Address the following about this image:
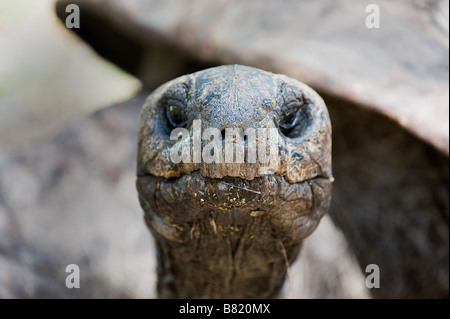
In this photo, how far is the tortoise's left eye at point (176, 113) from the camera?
5.44 ft

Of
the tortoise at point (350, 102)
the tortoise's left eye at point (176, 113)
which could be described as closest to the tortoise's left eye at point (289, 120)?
the tortoise's left eye at point (176, 113)

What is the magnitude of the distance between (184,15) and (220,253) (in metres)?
Result: 1.19

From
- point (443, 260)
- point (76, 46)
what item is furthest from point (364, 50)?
point (76, 46)

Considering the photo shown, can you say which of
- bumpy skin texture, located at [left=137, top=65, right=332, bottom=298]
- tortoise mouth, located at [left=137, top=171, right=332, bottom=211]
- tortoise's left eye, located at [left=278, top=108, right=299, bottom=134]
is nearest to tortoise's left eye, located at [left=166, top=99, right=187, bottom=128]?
bumpy skin texture, located at [left=137, top=65, right=332, bottom=298]

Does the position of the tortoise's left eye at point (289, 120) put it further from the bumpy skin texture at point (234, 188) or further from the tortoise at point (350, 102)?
the tortoise at point (350, 102)

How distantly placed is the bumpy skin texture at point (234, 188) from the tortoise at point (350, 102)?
1.17 ft

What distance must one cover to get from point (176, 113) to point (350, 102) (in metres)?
0.82

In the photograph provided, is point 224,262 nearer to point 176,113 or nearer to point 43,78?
point 176,113

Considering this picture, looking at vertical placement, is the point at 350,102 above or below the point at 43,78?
below

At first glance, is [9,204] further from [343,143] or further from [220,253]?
[343,143]

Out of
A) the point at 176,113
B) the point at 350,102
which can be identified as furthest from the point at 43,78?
the point at 176,113

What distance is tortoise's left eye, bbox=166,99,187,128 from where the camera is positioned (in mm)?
1659

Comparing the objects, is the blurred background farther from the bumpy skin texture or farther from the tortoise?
the bumpy skin texture

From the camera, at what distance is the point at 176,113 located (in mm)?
1691
